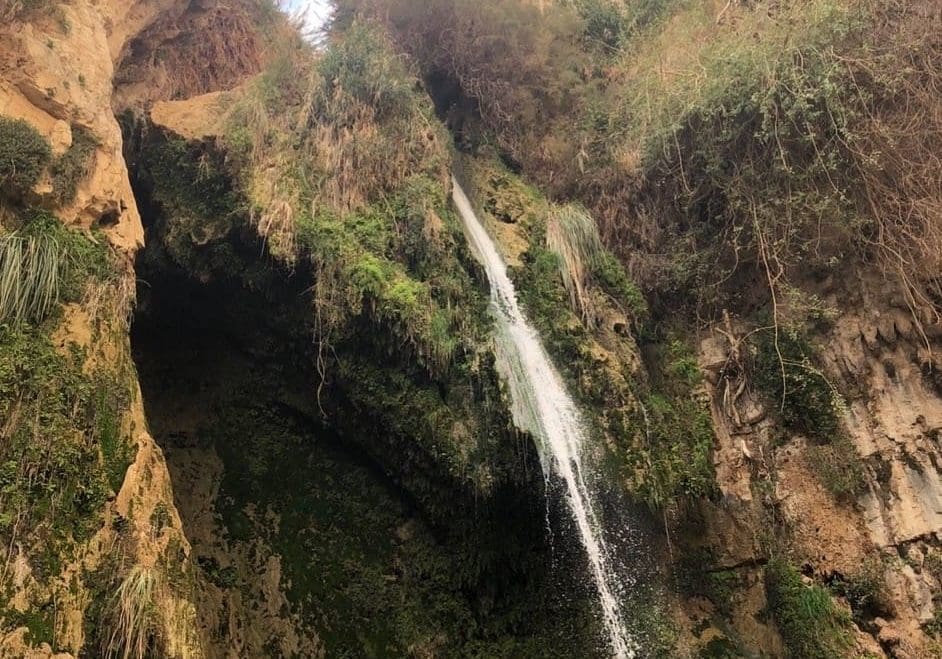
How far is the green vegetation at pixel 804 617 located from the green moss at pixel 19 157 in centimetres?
888

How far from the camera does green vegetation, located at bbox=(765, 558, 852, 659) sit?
7344 mm

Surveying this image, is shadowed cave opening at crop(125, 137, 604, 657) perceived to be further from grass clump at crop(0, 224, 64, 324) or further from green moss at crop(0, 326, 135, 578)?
green moss at crop(0, 326, 135, 578)

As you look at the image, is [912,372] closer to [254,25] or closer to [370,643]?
[370,643]

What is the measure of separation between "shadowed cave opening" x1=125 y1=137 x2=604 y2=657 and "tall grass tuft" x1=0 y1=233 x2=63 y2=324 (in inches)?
103

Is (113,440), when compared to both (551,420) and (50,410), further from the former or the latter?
(551,420)

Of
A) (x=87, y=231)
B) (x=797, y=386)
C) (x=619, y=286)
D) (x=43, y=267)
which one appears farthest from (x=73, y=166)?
(x=797, y=386)

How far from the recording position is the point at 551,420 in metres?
7.74

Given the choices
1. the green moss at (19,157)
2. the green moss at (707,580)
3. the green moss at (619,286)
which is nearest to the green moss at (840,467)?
the green moss at (707,580)

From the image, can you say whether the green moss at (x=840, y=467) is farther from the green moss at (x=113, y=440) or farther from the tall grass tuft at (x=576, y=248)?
the green moss at (x=113, y=440)

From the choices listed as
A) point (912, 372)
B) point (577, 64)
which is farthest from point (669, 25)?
point (912, 372)

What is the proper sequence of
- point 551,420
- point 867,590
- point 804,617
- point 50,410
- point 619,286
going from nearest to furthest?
point 50,410 < point 804,617 < point 867,590 < point 551,420 < point 619,286

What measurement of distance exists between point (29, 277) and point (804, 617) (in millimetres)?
8550

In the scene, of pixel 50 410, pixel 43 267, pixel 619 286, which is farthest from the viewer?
pixel 619 286

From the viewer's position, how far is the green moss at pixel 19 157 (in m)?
5.70
